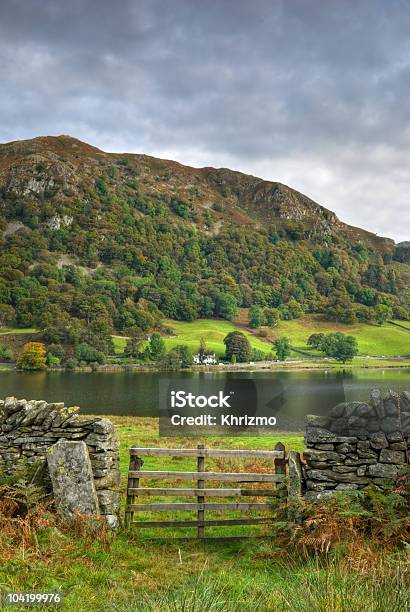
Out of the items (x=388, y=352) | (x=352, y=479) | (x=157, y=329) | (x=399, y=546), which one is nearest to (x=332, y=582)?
(x=399, y=546)

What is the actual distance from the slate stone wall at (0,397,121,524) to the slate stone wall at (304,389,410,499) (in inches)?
142

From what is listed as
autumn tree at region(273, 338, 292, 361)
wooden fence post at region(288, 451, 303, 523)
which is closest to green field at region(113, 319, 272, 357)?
autumn tree at region(273, 338, 292, 361)

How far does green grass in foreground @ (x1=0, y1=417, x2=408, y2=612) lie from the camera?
12.7 ft

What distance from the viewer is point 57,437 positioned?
29.7 ft

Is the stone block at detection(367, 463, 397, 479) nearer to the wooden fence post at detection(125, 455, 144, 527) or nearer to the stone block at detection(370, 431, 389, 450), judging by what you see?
the stone block at detection(370, 431, 389, 450)

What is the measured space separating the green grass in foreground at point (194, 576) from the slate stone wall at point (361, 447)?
1444mm

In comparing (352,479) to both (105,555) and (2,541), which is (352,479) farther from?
(2,541)

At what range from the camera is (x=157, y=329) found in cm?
19888

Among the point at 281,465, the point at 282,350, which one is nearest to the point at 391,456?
the point at 281,465

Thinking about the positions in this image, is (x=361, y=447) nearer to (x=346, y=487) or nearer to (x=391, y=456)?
(x=391, y=456)

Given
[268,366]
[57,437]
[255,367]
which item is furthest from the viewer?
[255,367]

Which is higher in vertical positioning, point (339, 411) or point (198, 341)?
point (339, 411)

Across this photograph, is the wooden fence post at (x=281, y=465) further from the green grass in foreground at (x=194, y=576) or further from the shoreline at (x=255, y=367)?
the shoreline at (x=255, y=367)

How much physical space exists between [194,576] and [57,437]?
12.4 feet
